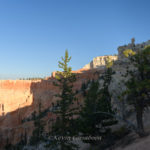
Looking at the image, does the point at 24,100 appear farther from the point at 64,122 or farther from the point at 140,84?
the point at 140,84

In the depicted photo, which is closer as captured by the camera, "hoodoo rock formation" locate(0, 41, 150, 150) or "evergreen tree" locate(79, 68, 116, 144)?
"evergreen tree" locate(79, 68, 116, 144)

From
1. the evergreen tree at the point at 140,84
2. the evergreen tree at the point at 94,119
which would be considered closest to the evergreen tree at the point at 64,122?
the evergreen tree at the point at 94,119

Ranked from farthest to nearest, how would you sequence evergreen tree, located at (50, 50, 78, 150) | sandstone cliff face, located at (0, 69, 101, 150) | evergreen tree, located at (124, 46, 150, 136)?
sandstone cliff face, located at (0, 69, 101, 150) < evergreen tree, located at (50, 50, 78, 150) < evergreen tree, located at (124, 46, 150, 136)

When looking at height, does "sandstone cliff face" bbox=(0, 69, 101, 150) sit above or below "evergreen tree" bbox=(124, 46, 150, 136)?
below

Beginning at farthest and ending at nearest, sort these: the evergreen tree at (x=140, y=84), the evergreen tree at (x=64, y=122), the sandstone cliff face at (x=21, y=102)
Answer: the sandstone cliff face at (x=21, y=102) < the evergreen tree at (x=64, y=122) < the evergreen tree at (x=140, y=84)

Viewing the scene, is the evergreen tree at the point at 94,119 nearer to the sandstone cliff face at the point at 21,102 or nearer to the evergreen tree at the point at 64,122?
the evergreen tree at the point at 64,122

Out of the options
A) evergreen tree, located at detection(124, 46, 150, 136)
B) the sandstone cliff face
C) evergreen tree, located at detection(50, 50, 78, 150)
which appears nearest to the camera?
evergreen tree, located at detection(124, 46, 150, 136)

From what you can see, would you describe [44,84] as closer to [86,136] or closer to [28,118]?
[28,118]

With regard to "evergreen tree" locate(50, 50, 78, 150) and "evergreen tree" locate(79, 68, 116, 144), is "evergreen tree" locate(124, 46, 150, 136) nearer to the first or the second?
"evergreen tree" locate(79, 68, 116, 144)

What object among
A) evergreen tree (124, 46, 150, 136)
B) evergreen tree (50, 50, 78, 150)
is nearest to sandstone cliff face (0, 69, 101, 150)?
evergreen tree (50, 50, 78, 150)

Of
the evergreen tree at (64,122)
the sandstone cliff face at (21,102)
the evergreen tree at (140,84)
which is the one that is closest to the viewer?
the evergreen tree at (140,84)

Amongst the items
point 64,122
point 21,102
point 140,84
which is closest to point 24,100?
point 21,102

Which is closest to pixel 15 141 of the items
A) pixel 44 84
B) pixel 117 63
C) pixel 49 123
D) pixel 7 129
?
pixel 7 129

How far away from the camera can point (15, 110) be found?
231 ft
